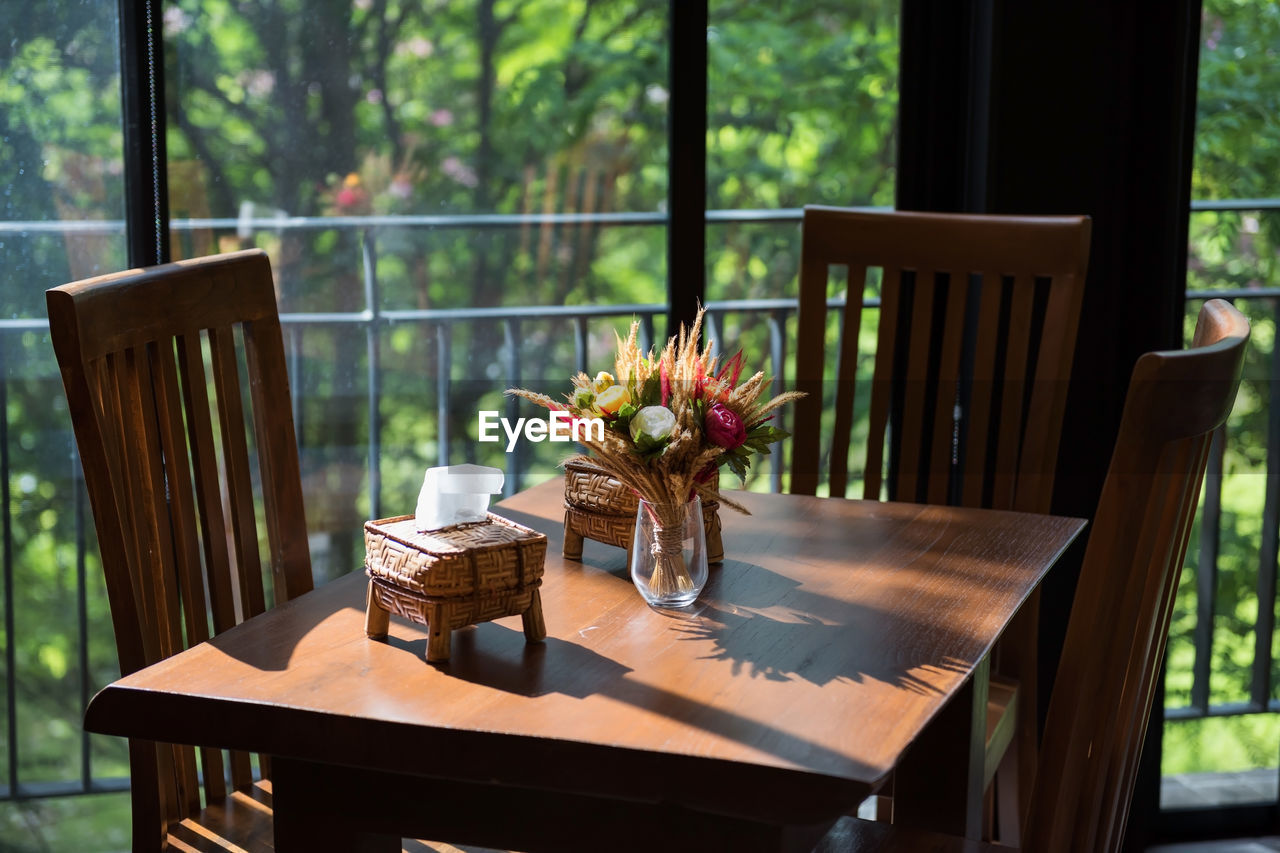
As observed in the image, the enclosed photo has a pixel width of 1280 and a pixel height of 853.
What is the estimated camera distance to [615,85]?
2514 mm

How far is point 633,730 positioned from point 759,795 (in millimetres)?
123

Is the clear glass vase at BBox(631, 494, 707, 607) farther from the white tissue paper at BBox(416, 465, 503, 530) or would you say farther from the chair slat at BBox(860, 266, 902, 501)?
the chair slat at BBox(860, 266, 902, 501)

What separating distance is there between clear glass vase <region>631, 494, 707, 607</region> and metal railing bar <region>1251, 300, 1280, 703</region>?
69.7 inches

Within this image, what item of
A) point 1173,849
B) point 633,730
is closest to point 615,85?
point 633,730

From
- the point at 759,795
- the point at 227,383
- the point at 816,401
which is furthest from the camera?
the point at 816,401

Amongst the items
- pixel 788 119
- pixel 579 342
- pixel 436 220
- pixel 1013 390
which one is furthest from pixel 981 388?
pixel 436 220

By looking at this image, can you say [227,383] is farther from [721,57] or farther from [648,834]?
[721,57]

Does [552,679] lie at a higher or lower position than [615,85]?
lower

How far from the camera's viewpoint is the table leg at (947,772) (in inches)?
59.5

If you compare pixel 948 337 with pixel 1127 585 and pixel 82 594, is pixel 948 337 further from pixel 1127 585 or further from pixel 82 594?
pixel 82 594

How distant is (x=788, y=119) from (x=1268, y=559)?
139cm

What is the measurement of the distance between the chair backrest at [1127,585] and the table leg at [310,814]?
636mm

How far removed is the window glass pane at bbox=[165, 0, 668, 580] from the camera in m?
2.36

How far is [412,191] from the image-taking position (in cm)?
248
